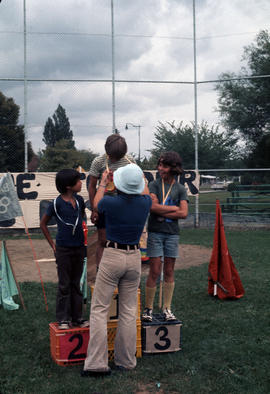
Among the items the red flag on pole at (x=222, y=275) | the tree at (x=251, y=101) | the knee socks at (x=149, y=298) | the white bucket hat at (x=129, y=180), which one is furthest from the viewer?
the tree at (x=251, y=101)

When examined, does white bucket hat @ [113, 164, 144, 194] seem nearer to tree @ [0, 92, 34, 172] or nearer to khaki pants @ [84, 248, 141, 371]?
khaki pants @ [84, 248, 141, 371]

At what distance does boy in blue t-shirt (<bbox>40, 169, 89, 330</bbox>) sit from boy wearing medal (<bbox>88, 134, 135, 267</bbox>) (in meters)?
0.21

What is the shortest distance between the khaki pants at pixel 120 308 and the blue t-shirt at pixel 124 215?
135 millimetres

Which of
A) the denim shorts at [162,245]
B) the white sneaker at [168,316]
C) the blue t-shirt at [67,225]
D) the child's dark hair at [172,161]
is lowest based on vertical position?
the white sneaker at [168,316]

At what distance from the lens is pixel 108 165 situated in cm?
511

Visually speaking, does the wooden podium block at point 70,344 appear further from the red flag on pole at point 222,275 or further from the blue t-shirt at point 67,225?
the red flag on pole at point 222,275

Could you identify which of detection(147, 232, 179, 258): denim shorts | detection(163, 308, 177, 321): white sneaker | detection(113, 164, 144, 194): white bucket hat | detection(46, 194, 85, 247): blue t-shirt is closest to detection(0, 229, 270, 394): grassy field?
detection(163, 308, 177, 321): white sneaker

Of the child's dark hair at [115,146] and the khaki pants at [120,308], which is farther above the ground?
the child's dark hair at [115,146]

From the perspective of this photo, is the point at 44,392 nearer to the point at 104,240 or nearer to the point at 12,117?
the point at 104,240

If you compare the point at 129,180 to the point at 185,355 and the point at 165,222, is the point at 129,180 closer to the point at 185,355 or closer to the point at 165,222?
the point at 165,222

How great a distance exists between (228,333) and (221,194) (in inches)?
566

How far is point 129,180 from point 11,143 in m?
12.5

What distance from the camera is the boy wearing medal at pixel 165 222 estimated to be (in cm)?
545

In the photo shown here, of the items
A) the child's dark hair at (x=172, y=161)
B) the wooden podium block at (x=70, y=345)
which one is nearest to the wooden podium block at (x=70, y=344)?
the wooden podium block at (x=70, y=345)
